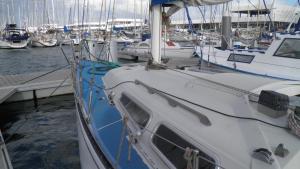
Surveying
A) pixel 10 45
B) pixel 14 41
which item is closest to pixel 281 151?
pixel 10 45

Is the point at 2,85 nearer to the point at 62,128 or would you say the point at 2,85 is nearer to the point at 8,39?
the point at 62,128

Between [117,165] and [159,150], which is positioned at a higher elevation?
[159,150]

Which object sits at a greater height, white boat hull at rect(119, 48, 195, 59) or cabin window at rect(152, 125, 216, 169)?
white boat hull at rect(119, 48, 195, 59)

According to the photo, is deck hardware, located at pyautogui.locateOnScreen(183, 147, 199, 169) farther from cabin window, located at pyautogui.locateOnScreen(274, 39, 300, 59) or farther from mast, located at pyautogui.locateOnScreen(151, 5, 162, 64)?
cabin window, located at pyautogui.locateOnScreen(274, 39, 300, 59)

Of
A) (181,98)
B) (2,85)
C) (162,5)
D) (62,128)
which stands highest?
(162,5)

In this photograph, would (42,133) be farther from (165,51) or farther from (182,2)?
(165,51)

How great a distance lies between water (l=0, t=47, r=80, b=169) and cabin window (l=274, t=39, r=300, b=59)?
6.58 m

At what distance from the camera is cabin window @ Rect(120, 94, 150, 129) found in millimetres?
3379

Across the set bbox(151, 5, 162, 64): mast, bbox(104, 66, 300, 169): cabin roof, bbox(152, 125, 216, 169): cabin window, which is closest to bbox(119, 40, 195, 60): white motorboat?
bbox(151, 5, 162, 64): mast

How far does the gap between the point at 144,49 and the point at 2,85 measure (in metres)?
13.2

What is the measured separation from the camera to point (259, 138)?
2.24 meters

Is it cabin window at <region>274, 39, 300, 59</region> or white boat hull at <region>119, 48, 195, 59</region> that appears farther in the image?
white boat hull at <region>119, 48, 195, 59</region>

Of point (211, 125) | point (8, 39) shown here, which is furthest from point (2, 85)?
point (8, 39)

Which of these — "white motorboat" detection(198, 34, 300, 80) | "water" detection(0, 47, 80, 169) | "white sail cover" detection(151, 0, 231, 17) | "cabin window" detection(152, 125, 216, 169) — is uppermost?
"white sail cover" detection(151, 0, 231, 17)
